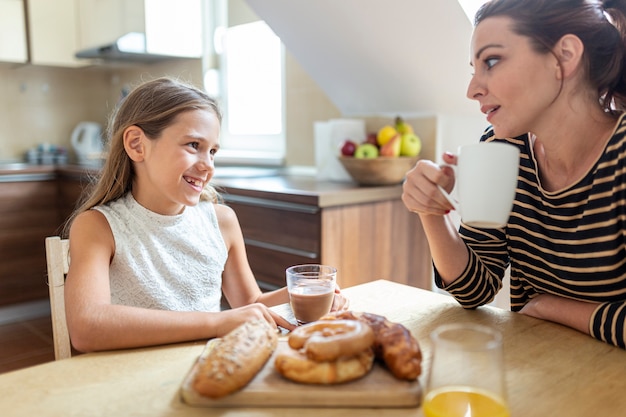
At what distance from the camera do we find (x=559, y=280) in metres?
1.04

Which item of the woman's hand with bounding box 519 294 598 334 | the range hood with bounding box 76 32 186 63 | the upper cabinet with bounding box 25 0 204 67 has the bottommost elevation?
the woman's hand with bounding box 519 294 598 334

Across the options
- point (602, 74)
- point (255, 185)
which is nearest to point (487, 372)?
point (602, 74)

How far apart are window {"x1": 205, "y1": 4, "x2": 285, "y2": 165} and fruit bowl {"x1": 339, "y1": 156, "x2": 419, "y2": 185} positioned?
2.97 ft

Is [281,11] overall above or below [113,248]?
above

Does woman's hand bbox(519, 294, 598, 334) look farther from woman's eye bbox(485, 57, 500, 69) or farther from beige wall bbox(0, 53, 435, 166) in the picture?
beige wall bbox(0, 53, 435, 166)

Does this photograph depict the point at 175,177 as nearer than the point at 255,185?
Yes

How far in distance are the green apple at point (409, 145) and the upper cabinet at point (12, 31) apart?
270cm

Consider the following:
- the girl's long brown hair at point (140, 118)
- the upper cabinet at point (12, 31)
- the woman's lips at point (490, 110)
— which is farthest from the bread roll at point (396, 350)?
the upper cabinet at point (12, 31)

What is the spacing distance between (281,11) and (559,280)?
65.0 inches

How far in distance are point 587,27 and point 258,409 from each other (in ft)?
2.72

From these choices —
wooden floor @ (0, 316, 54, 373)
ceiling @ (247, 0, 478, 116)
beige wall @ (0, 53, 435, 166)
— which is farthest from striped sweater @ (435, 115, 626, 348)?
wooden floor @ (0, 316, 54, 373)

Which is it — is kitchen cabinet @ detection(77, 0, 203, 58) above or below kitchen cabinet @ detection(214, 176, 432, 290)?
above

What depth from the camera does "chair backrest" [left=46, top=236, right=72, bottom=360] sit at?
1.00 m

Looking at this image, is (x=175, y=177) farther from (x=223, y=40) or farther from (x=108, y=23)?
(x=108, y=23)
